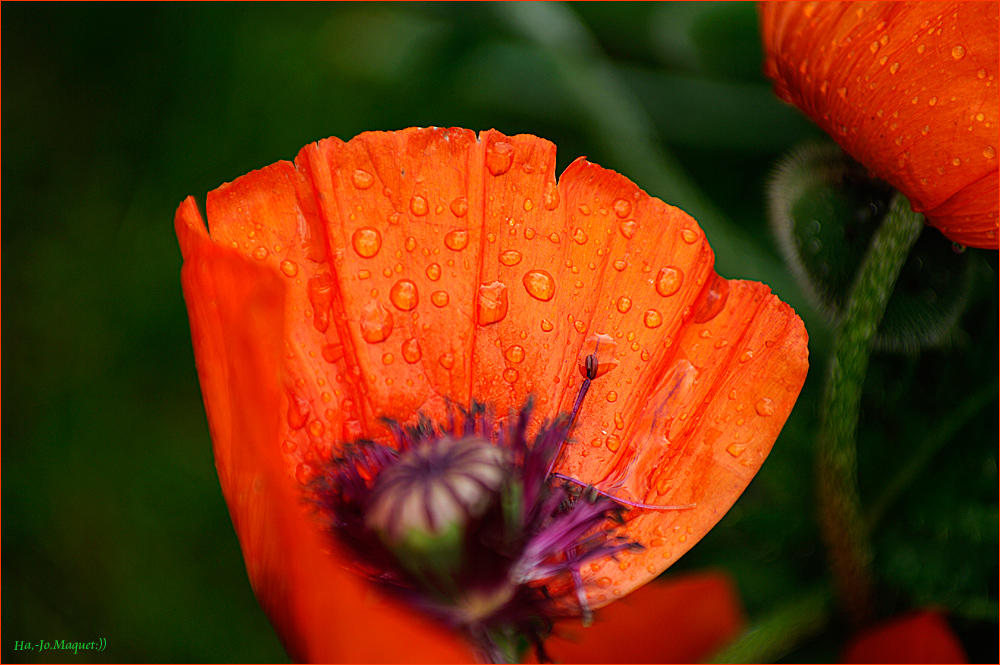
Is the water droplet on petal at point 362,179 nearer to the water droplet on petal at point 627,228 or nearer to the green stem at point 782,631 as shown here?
the water droplet on petal at point 627,228

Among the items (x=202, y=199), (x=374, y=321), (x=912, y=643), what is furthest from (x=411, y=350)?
(x=202, y=199)

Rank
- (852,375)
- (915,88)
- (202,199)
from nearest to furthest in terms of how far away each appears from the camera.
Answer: (915,88) < (852,375) < (202,199)

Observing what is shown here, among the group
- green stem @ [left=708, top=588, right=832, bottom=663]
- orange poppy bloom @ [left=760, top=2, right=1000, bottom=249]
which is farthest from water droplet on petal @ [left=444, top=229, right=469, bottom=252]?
green stem @ [left=708, top=588, right=832, bottom=663]

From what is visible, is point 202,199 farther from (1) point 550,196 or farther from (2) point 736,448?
(2) point 736,448

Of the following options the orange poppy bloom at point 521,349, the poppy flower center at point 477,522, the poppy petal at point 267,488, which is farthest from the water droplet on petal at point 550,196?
the poppy petal at point 267,488

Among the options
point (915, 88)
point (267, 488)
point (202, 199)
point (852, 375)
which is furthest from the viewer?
point (202, 199)

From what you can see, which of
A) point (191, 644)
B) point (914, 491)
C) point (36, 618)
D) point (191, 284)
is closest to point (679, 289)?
point (191, 284)

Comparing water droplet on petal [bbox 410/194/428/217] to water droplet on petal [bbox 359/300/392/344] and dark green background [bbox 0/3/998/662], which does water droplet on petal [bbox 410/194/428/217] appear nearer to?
water droplet on petal [bbox 359/300/392/344]
